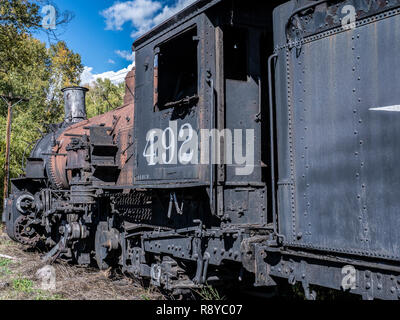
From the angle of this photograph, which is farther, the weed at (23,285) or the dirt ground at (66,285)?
the weed at (23,285)

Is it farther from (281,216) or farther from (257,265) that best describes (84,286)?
→ (281,216)

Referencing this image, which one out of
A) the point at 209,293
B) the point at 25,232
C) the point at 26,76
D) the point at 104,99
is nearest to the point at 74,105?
the point at 25,232

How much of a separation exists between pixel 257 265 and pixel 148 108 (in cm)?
263

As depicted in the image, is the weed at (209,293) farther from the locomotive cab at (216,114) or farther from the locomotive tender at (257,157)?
the locomotive cab at (216,114)

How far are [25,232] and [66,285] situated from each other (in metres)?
4.36

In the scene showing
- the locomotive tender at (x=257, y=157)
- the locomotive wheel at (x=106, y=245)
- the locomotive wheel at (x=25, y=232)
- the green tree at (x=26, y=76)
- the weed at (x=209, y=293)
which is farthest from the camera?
the green tree at (x=26, y=76)

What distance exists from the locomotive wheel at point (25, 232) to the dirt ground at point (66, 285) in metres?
1.85

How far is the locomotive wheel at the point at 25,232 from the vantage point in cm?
1055

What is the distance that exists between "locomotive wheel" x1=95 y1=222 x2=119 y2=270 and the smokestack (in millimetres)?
4450

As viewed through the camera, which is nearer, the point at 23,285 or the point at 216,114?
the point at 216,114

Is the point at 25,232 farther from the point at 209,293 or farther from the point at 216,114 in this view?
the point at 216,114

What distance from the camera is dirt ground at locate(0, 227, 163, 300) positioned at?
6.15 m

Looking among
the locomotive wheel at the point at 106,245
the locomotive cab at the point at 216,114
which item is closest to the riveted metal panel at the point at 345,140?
the locomotive cab at the point at 216,114

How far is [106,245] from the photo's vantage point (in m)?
6.89
